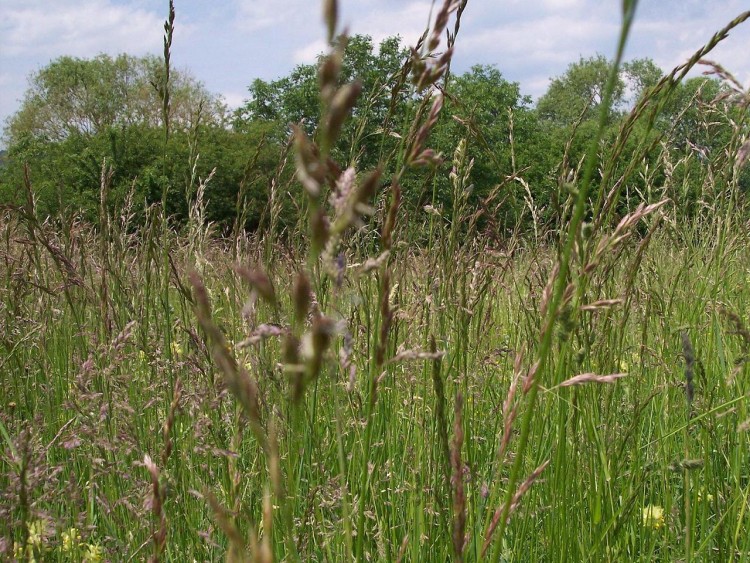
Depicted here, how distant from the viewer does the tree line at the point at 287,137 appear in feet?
6.13

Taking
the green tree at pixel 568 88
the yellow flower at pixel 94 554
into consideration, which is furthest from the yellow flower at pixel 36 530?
the green tree at pixel 568 88

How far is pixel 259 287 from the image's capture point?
0.45 meters

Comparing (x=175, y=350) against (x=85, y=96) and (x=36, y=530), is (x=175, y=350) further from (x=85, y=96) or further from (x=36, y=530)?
(x=85, y=96)

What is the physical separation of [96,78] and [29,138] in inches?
A: 386

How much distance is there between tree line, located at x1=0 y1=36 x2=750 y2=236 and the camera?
1.87 meters

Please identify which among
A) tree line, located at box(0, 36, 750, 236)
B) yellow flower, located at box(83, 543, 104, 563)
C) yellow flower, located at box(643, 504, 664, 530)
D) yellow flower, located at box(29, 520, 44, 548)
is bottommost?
yellow flower, located at box(643, 504, 664, 530)

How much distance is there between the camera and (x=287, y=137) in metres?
2.45

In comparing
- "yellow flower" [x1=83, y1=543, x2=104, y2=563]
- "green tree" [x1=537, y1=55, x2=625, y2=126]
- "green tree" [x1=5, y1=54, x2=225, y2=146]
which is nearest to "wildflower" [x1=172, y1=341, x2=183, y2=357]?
"yellow flower" [x1=83, y1=543, x2=104, y2=563]

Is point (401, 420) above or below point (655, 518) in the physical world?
above

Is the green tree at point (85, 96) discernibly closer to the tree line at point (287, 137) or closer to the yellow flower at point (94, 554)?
the tree line at point (287, 137)

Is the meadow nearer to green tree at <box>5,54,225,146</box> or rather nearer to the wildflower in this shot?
the wildflower

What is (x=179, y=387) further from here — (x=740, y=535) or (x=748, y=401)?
(x=748, y=401)

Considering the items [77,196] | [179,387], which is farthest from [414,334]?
[77,196]

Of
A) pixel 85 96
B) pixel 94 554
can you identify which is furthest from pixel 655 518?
pixel 85 96
